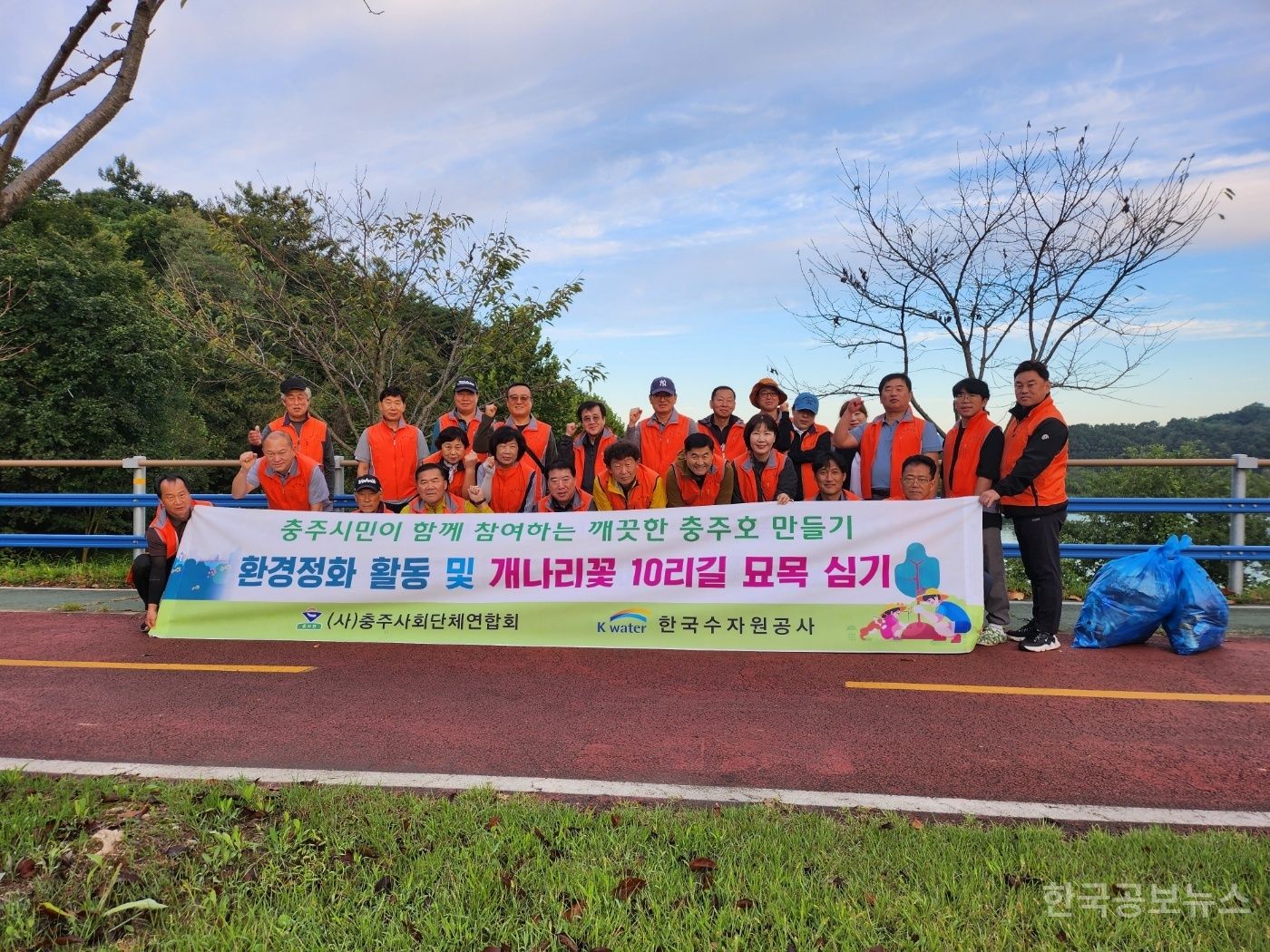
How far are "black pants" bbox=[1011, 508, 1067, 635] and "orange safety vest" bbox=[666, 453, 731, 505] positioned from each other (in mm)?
2220

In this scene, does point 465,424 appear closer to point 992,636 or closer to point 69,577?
point 992,636

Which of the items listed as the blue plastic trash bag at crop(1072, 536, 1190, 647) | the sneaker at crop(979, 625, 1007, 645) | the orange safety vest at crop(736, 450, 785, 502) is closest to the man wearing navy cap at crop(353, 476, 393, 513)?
the orange safety vest at crop(736, 450, 785, 502)

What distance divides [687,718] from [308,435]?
176 inches

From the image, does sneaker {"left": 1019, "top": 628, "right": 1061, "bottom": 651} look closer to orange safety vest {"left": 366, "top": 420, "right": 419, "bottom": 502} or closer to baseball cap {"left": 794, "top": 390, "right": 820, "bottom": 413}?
baseball cap {"left": 794, "top": 390, "right": 820, "bottom": 413}

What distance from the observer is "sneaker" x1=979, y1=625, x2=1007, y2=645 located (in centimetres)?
595

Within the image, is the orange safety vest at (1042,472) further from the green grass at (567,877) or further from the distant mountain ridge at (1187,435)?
the green grass at (567,877)

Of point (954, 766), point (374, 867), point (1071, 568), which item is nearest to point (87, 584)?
point (374, 867)

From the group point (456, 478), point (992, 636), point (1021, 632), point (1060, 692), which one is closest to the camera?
point (1060, 692)

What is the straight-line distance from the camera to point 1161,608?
5699 mm

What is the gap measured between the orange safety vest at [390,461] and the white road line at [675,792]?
348 centimetres

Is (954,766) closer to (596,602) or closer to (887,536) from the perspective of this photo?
(887,536)

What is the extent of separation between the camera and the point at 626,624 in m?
5.89

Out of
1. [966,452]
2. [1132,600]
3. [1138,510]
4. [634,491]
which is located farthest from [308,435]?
[1138,510]

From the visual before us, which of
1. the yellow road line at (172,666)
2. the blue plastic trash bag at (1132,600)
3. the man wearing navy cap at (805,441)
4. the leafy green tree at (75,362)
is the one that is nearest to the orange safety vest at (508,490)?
the yellow road line at (172,666)
